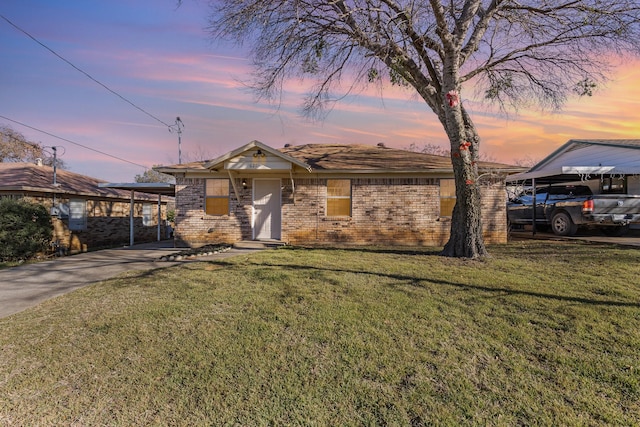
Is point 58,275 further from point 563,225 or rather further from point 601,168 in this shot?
point 601,168

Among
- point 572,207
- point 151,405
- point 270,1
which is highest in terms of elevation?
point 270,1

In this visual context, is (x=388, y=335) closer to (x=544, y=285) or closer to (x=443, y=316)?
(x=443, y=316)

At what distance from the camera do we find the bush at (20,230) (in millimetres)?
10391

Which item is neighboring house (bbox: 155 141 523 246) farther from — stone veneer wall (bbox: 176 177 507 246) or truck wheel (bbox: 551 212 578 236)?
truck wheel (bbox: 551 212 578 236)

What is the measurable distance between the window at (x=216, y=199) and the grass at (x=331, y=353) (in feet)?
19.4

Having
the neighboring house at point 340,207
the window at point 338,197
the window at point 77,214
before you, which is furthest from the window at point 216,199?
the window at point 77,214

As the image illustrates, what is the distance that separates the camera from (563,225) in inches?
456

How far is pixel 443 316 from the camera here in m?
4.31

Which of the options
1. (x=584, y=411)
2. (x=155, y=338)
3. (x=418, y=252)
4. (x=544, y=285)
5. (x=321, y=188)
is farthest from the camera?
(x=321, y=188)

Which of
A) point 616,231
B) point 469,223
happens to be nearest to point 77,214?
point 469,223

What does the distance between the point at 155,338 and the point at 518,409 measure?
364 cm

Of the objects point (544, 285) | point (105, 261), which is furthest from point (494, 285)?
point (105, 261)

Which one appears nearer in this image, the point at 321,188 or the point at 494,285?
the point at 494,285

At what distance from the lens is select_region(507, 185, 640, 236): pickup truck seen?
9.91 meters
